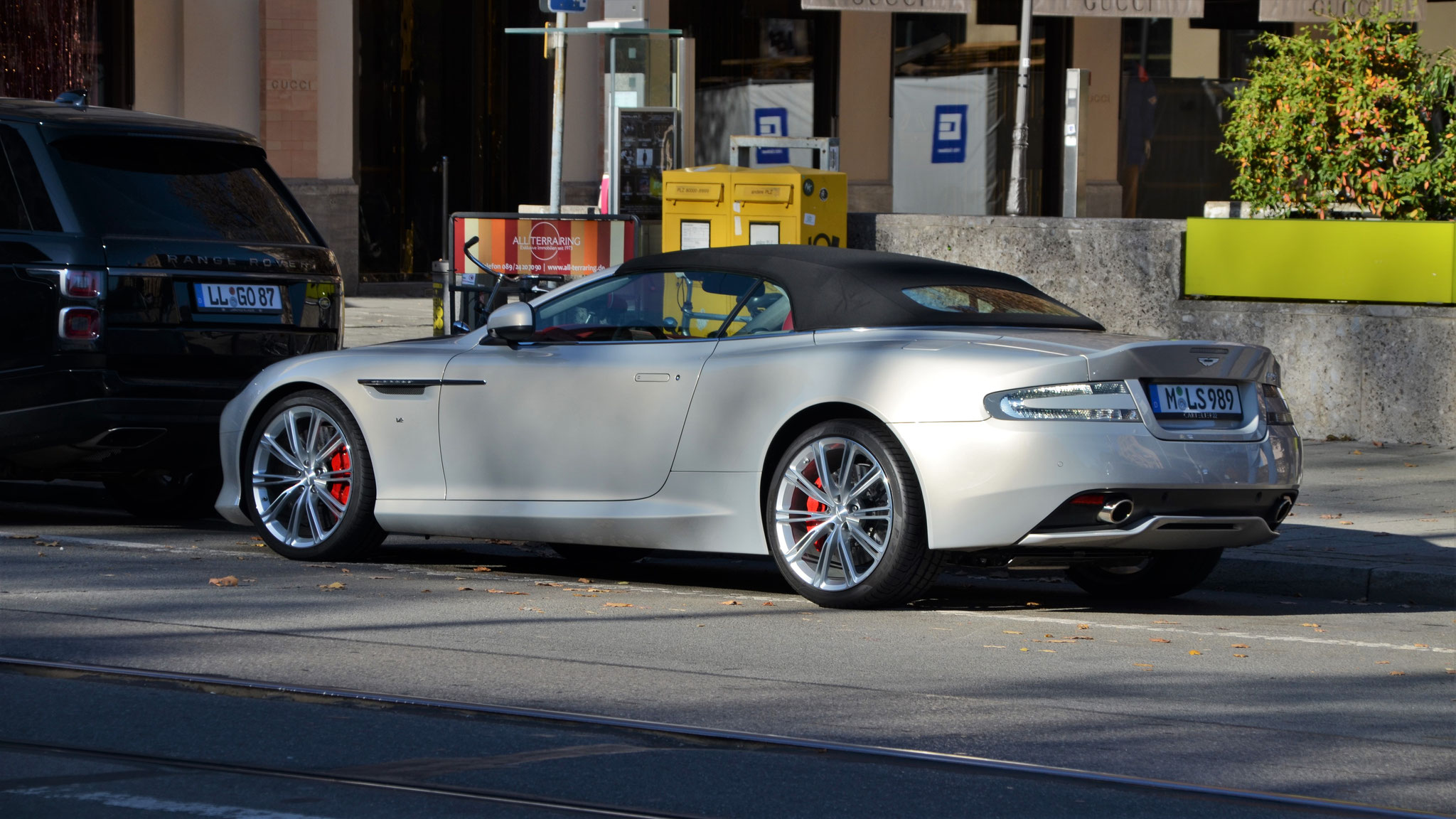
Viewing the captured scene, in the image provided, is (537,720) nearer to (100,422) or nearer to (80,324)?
(100,422)

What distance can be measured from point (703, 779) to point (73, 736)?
1632 mm

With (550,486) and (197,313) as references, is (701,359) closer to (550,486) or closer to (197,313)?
(550,486)

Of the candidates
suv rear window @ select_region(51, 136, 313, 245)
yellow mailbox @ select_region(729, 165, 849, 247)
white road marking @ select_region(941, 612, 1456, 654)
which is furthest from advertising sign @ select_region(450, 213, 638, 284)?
white road marking @ select_region(941, 612, 1456, 654)

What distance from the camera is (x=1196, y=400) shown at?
6941 millimetres

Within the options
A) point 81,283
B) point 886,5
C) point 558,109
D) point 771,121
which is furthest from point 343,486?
point 771,121

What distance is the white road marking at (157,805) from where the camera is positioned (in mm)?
4293

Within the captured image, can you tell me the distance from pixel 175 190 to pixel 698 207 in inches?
207

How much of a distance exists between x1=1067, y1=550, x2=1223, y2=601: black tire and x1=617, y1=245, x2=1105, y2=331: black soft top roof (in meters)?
0.97

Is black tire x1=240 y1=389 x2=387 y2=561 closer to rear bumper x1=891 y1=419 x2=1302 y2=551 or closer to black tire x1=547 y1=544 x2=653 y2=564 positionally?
black tire x1=547 y1=544 x2=653 y2=564

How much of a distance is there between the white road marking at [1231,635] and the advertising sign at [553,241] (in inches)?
214

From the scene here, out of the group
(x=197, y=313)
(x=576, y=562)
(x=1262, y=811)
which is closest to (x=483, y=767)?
(x=1262, y=811)

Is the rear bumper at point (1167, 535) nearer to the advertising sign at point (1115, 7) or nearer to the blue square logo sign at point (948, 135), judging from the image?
the advertising sign at point (1115, 7)

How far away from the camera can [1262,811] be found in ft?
14.5

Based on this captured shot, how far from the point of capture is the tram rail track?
4.47 meters
